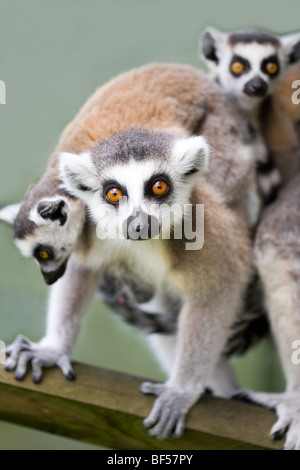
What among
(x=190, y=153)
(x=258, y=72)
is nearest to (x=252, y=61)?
(x=258, y=72)

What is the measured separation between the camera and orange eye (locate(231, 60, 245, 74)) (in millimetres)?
3400

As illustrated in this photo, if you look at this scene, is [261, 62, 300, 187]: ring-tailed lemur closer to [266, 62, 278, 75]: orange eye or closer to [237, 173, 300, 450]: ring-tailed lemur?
[266, 62, 278, 75]: orange eye

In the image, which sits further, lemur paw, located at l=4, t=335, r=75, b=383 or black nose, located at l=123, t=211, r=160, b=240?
lemur paw, located at l=4, t=335, r=75, b=383

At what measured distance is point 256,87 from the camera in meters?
3.25

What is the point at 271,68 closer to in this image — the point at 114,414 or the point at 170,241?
the point at 170,241

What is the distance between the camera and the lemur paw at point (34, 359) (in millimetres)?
2795

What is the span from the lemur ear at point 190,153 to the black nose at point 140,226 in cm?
23

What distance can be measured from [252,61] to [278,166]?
0.52 m

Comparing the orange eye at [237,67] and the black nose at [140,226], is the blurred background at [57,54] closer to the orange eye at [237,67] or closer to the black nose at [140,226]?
the orange eye at [237,67]

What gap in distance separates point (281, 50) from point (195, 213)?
4.05 ft

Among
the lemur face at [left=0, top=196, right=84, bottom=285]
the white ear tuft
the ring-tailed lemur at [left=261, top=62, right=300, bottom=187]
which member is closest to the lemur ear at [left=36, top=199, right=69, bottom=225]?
the lemur face at [left=0, top=196, right=84, bottom=285]

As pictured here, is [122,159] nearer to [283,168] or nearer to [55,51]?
[283,168]

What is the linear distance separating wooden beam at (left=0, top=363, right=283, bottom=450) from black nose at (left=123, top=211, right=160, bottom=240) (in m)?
0.80

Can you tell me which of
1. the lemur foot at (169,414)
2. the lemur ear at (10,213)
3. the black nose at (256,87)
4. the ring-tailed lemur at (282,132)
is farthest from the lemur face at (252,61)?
the lemur foot at (169,414)
